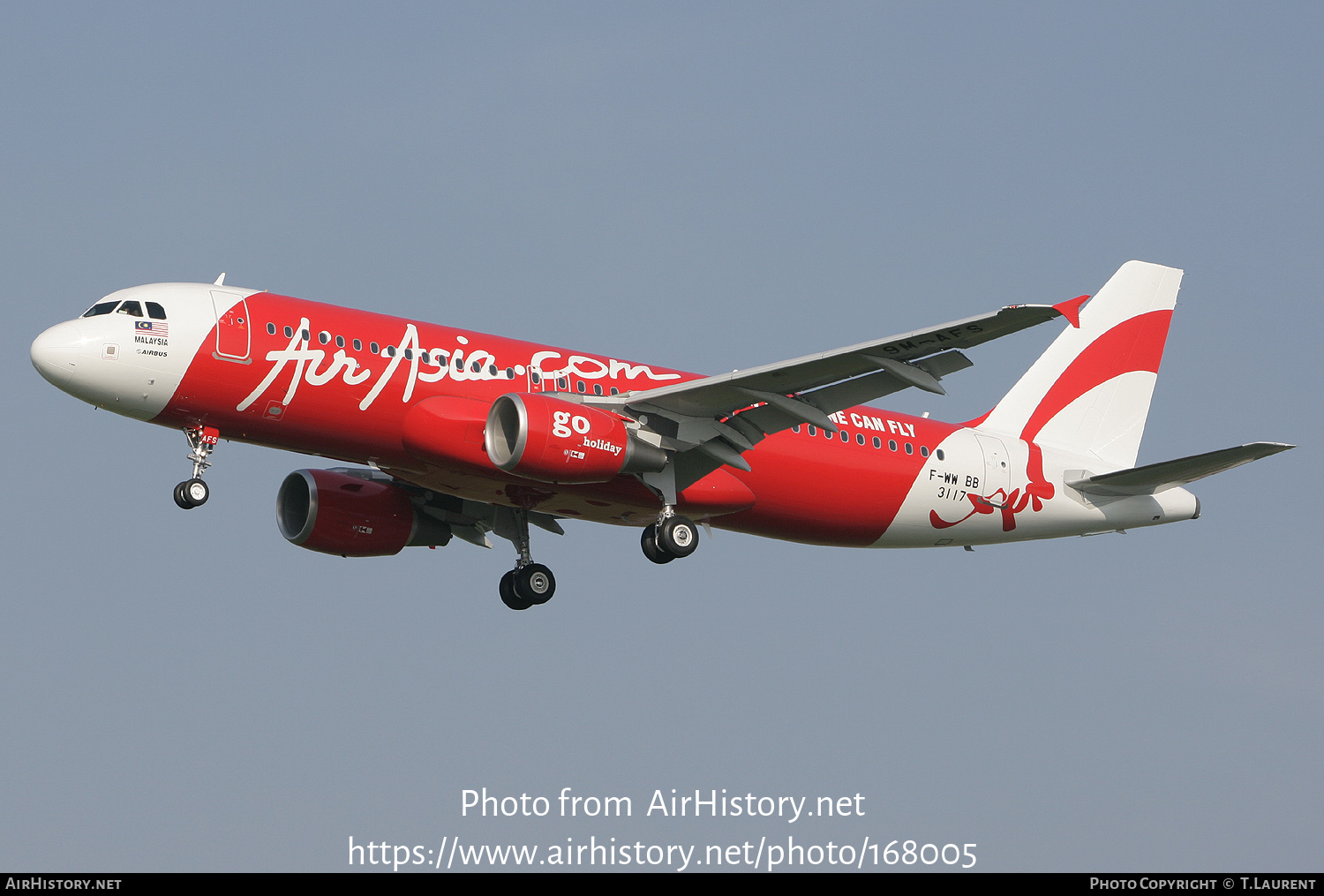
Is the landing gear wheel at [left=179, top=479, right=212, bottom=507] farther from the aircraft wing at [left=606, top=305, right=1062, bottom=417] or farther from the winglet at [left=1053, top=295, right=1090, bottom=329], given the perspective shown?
the winglet at [left=1053, top=295, right=1090, bottom=329]

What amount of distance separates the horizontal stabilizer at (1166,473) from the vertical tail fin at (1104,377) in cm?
160

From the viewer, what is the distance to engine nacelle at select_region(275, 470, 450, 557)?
35531 millimetres

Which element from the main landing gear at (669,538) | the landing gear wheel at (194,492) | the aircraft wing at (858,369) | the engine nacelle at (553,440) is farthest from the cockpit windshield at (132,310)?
the main landing gear at (669,538)

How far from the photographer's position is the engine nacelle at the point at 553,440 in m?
30.0

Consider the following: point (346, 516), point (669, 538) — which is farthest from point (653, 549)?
point (346, 516)

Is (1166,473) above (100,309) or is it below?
above

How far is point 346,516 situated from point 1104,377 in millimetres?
18545

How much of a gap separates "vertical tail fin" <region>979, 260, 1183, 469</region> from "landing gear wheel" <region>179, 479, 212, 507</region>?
18.1m

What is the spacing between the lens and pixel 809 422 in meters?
31.5

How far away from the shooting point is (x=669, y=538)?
3259cm

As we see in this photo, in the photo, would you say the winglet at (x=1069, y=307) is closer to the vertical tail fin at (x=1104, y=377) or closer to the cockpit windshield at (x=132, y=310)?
the vertical tail fin at (x=1104, y=377)

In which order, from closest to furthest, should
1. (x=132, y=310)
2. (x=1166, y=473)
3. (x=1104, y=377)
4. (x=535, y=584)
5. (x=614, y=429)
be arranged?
(x=132, y=310)
(x=614, y=429)
(x=1166, y=473)
(x=535, y=584)
(x=1104, y=377)

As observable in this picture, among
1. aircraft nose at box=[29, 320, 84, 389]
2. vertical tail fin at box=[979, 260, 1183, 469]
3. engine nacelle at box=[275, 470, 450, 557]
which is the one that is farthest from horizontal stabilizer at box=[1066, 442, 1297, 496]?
aircraft nose at box=[29, 320, 84, 389]

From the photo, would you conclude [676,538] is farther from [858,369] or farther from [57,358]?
[57,358]
